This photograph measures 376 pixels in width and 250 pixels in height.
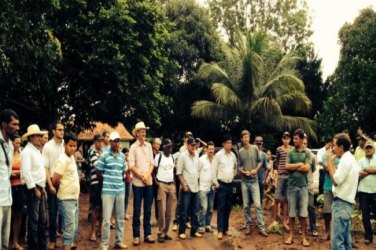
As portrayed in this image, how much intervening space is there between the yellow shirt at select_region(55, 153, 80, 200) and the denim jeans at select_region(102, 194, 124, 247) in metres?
0.70

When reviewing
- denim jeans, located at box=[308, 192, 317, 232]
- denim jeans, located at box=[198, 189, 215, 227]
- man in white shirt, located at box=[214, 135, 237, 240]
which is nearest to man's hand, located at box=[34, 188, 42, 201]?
denim jeans, located at box=[198, 189, 215, 227]

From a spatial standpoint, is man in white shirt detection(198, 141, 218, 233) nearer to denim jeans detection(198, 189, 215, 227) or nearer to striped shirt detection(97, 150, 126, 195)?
denim jeans detection(198, 189, 215, 227)

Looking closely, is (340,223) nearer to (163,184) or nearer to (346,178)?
(346,178)

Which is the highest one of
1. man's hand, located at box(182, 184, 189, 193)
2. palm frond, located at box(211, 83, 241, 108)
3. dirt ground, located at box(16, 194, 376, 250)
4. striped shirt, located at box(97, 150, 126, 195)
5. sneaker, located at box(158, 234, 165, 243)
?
palm frond, located at box(211, 83, 241, 108)

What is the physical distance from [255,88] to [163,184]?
14.9 meters

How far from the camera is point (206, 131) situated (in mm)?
28469

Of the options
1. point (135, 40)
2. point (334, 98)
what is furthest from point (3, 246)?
point (334, 98)

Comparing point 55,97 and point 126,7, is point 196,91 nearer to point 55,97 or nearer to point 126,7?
point 126,7

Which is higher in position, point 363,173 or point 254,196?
point 363,173

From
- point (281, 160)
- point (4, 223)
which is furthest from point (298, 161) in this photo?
point (4, 223)

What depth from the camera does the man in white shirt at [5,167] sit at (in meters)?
5.20

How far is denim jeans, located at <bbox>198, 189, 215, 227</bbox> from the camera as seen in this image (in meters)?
9.70

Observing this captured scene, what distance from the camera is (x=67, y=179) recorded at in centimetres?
746

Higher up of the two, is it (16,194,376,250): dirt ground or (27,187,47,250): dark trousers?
(27,187,47,250): dark trousers
